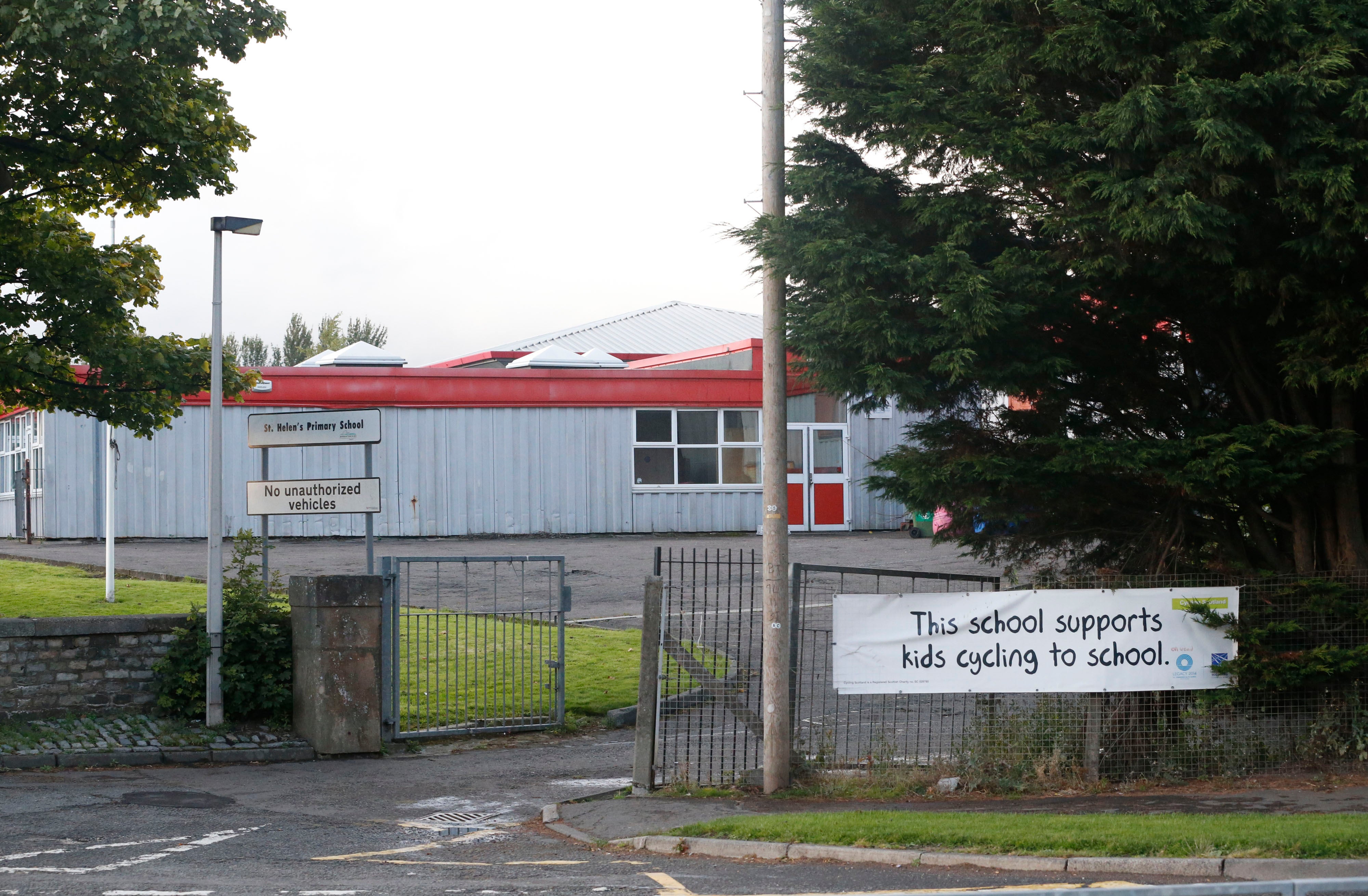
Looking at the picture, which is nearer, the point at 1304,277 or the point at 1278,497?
the point at 1304,277

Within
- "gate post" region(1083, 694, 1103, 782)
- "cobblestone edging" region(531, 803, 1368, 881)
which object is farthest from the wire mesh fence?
"cobblestone edging" region(531, 803, 1368, 881)

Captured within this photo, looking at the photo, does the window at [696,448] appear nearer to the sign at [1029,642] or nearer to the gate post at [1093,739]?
the sign at [1029,642]

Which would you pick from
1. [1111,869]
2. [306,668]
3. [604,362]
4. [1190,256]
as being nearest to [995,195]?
[1190,256]

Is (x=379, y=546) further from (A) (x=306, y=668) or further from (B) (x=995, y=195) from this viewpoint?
(B) (x=995, y=195)

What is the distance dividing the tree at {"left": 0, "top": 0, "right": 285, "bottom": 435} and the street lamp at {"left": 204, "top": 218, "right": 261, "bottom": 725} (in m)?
1.27

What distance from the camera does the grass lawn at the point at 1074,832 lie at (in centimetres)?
723

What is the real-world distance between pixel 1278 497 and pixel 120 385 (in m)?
11.8

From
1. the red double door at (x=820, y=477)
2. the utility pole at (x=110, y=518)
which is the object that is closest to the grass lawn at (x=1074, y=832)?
the utility pole at (x=110, y=518)

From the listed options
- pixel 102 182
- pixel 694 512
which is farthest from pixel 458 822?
pixel 694 512

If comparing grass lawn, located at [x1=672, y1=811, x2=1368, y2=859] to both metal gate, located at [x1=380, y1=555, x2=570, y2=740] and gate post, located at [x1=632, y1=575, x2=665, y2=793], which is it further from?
metal gate, located at [x1=380, y1=555, x2=570, y2=740]

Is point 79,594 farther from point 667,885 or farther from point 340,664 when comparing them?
point 667,885

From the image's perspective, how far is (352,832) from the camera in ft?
30.1

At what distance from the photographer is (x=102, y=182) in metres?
14.6

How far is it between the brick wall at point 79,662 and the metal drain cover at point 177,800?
8.68 ft
